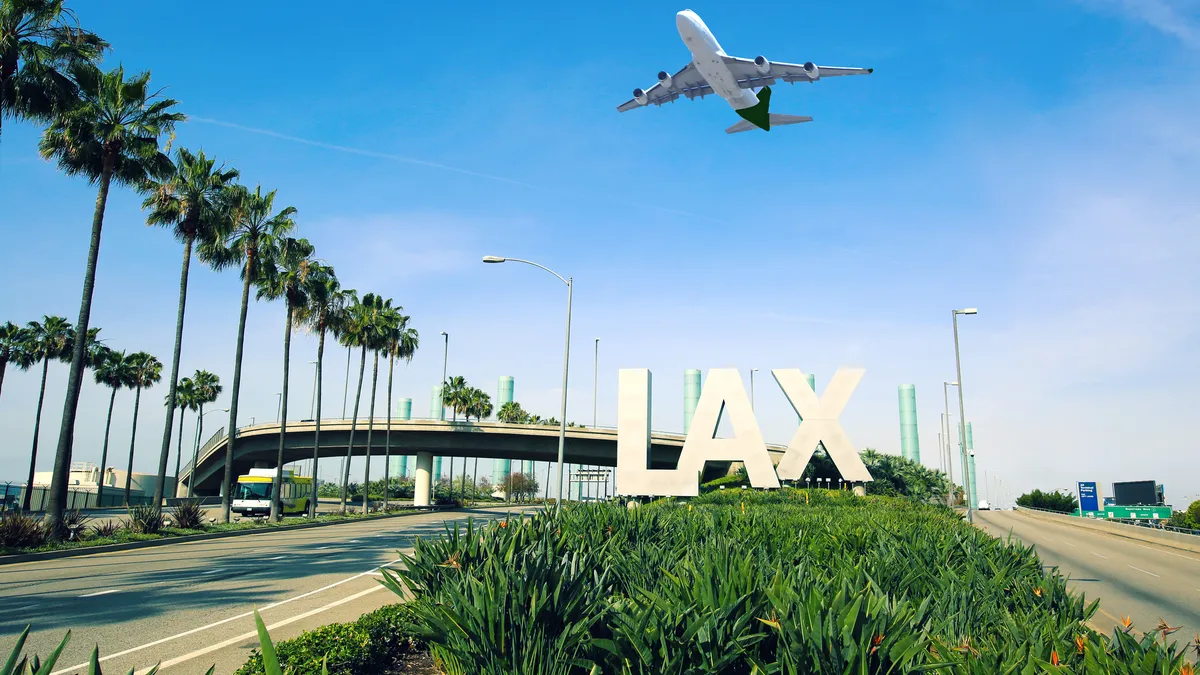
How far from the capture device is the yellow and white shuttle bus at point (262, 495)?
4762cm

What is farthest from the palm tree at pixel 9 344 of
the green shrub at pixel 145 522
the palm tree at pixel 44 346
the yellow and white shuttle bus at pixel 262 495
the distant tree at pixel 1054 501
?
the distant tree at pixel 1054 501

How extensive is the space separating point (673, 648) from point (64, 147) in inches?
1111

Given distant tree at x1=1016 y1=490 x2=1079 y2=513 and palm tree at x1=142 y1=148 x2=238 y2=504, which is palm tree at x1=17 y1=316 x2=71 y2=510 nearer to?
palm tree at x1=142 y1=148 x2=238 y2=504

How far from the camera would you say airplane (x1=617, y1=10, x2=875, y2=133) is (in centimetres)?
2719

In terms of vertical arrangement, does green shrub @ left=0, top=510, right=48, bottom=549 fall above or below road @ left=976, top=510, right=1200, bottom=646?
above

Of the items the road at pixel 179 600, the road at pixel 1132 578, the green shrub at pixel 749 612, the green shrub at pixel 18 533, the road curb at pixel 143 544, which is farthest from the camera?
the green shrub at pixel 18 533

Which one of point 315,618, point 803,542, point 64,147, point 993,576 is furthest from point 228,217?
point 993,576

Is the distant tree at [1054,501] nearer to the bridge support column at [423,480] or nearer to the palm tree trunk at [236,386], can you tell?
the bridge support column at [423,480]

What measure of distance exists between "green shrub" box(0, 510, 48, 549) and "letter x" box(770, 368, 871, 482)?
110 feet

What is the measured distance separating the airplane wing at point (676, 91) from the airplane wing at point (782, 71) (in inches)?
109

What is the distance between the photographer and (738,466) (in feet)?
197

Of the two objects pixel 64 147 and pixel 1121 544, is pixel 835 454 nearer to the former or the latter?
pixel 1121 544

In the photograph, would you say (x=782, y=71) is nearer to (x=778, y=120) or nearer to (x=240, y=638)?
(x=778, y=120)

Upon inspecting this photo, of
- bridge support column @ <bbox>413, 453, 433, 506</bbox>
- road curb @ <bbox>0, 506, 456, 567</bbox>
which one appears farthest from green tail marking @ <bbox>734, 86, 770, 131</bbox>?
bridge support column @ <bbox>413, 453, 433, 506</bbox>
